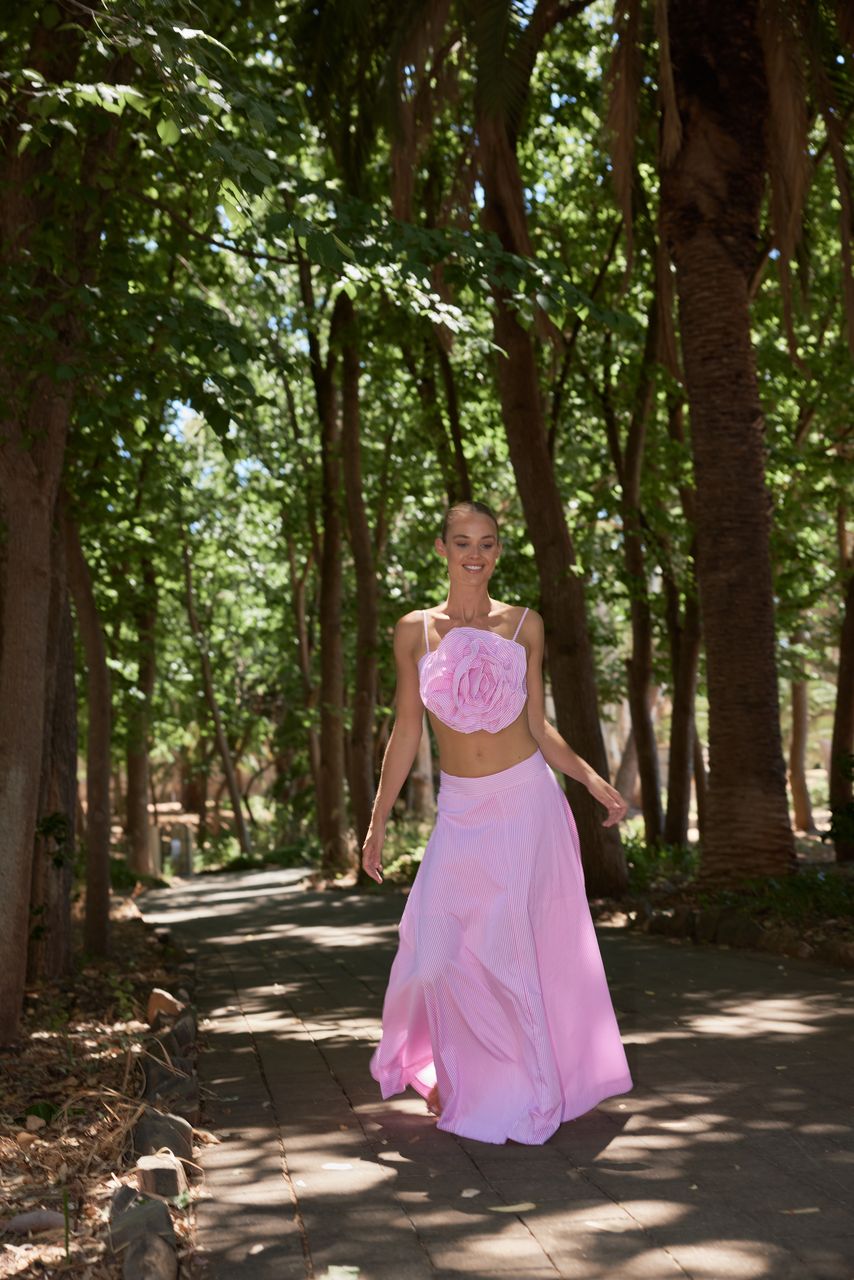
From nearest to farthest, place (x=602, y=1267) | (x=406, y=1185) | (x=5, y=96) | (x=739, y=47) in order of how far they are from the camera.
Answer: (x=602, y=1267)
(x=406, y=1185)
(x=5, y=96)
(x=739, y=47)

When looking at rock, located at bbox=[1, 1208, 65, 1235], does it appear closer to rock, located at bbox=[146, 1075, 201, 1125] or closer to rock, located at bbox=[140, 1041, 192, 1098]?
rock, located at bbox=[146, 1075, 201, 1125]

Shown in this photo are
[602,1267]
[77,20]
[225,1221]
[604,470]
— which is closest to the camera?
[602,1267]

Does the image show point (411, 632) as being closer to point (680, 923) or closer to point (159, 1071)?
point (159, 1071)

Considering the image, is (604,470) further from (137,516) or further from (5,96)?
(5,96)

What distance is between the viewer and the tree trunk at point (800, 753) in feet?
101

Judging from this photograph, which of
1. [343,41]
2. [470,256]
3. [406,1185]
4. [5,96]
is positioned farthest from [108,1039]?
[343,41]

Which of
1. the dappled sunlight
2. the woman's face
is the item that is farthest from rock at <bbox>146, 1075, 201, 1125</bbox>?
the dappled sunlight

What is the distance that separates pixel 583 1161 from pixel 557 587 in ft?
32.0

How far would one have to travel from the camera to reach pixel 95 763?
13.2 m

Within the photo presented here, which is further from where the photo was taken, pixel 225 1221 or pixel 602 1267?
pixel 225 1221

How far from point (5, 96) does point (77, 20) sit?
0.98 m

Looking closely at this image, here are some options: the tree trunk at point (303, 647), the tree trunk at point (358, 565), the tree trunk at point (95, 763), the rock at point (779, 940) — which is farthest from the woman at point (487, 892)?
the tree trunk at point (303, 647)

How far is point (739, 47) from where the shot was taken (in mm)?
12609

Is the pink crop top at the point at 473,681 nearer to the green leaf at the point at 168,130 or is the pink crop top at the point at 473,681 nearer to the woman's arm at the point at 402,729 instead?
the woman's arm at the point at 402,729
